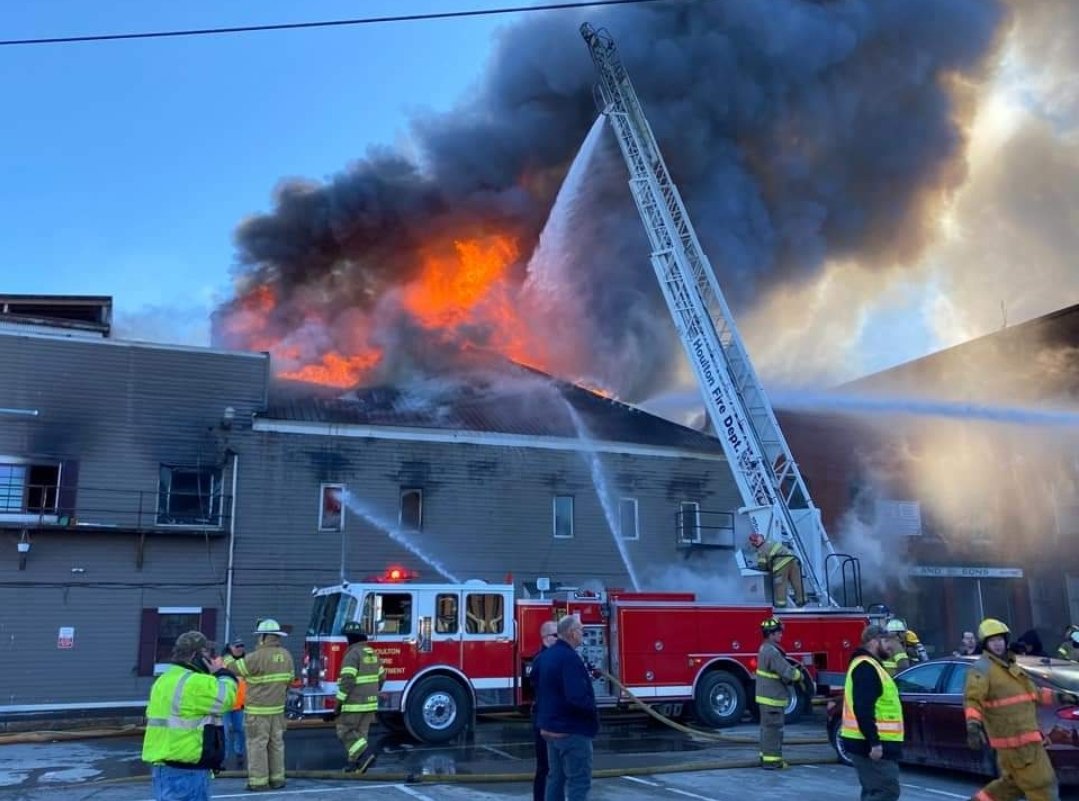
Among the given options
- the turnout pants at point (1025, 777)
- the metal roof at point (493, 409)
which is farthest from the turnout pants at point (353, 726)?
the metal roof at point (493, 409)

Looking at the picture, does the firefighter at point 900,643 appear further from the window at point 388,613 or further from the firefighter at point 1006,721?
the window at point 388,613

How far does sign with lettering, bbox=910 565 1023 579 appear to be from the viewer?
80.6ft

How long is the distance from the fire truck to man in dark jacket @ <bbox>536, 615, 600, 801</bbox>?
6389mm

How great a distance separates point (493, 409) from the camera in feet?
70.8

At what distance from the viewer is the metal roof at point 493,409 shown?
19.8 metres

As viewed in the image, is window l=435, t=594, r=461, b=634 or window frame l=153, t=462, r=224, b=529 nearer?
window l=435, t=594, r=461, b=634

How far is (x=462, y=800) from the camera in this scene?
820 cm

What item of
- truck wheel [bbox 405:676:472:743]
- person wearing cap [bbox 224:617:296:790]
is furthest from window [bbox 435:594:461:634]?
person wearing cap [bbox 224:617:296:790]

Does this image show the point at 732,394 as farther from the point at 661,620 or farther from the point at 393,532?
the point at 393,532

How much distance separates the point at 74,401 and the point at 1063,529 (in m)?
25.3

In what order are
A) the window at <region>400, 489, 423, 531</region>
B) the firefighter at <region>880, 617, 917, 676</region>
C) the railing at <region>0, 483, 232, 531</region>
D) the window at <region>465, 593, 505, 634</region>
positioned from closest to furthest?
the firefighter at <region>880, 617, 917, 676</region> < the window at <region>465, 593, 505, 634</region> < the railing at <region>0, 483, 232, 531</region> < the window at <region>400, 489, 423, 531</region>

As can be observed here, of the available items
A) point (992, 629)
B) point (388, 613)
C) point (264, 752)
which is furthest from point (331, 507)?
point (992, 629)

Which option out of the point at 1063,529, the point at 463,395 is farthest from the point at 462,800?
the point at 1063,529

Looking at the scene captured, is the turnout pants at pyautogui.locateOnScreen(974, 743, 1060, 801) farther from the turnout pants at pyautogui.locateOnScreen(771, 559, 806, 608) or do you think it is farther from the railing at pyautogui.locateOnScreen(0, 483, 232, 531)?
the railing at pyautogui.locateOnScreen(0, 483, 232, 531)
